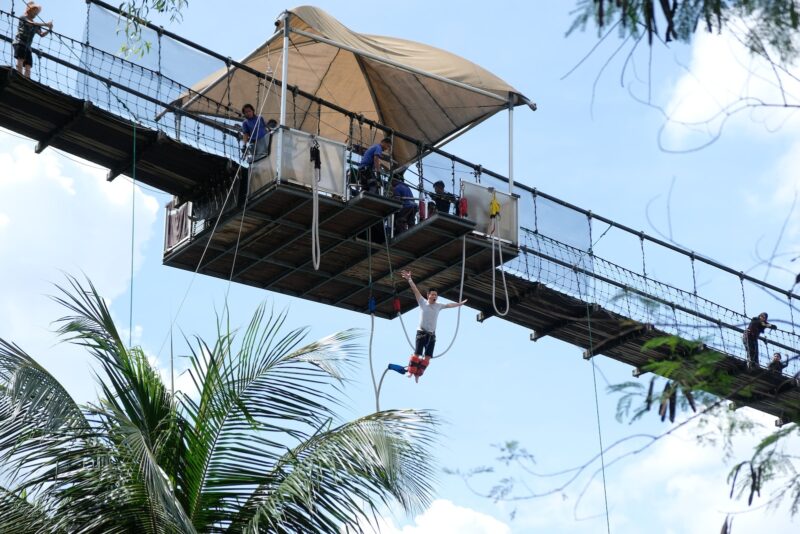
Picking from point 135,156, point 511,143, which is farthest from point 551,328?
point 135,156

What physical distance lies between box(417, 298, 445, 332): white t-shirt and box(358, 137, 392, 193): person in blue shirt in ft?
4.83

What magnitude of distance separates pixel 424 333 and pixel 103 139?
413 centimetres

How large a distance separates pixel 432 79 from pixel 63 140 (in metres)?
4.85

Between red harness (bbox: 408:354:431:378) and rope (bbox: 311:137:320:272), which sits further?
red harness (bbox: 408:354:431:378)

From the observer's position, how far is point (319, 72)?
20.2 metres

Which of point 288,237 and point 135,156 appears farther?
point 288,237

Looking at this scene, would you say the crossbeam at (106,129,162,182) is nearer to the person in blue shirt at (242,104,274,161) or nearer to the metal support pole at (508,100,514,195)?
the person in blue shirt at (242,104,274,161)

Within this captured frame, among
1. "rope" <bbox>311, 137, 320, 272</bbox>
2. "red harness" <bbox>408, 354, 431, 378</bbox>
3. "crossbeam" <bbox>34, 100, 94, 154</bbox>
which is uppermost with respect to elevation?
"crossbeam" <bbox>34, 100, 94, 154</bbox>

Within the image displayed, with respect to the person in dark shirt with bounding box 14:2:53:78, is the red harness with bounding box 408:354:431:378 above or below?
below

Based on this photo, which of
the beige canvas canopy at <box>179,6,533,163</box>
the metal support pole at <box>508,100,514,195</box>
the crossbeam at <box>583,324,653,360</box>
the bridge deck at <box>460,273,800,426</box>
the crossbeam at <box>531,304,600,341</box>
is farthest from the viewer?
the crossbeam at <box>531,304,600,341</box>

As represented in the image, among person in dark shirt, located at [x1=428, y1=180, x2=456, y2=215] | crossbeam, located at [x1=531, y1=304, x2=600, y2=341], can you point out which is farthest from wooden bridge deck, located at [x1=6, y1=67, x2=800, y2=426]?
person in dark shirt, located at [x1=428, y1=180, x2=456, y2=215]

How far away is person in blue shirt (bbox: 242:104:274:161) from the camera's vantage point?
16.5m

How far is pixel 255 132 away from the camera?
54.6 ft

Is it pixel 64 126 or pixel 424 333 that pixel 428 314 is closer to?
pixel 424 333
